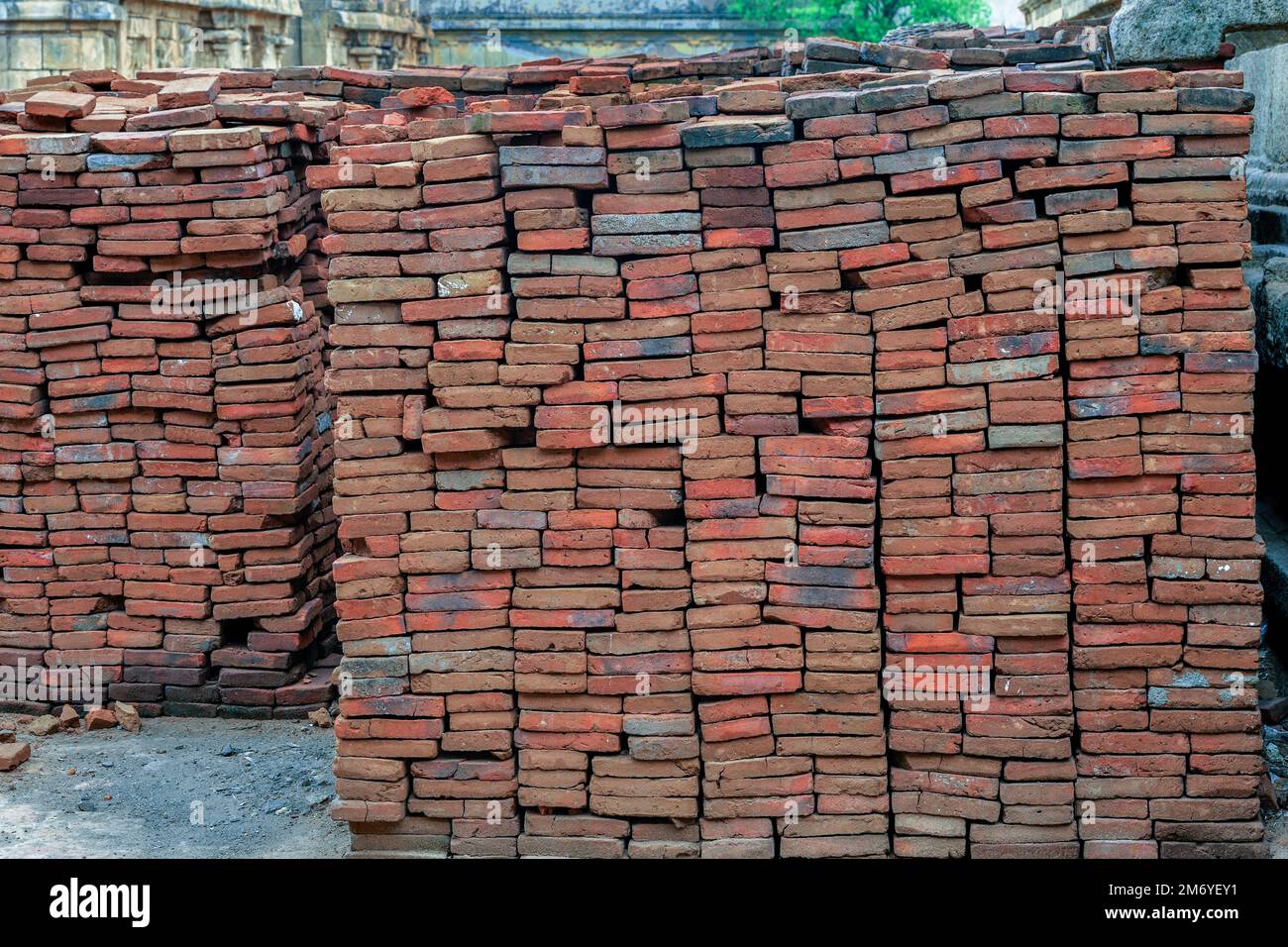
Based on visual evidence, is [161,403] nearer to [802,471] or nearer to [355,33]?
[802,471]

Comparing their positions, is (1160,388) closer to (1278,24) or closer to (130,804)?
(1278,24)

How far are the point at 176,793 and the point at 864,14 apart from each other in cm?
1769

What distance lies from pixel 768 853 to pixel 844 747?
0.51 metres

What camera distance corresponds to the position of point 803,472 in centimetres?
574

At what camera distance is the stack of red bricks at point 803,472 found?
18.2 feet

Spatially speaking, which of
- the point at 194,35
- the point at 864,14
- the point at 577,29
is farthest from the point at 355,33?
the point at 864,14

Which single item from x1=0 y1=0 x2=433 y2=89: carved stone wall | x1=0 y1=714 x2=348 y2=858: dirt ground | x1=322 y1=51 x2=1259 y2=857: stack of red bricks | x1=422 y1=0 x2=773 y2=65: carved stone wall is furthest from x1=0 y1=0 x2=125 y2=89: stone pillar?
x1=422 y1=0 x2=773 y2=65: carved stone wall

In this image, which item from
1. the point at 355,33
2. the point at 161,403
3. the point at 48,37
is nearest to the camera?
the point at 161,403

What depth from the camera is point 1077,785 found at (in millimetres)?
5738

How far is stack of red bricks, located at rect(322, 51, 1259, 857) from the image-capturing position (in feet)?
18.2

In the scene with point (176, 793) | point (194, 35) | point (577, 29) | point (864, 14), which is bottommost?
point (176, 793)

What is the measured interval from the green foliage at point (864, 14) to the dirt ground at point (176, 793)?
15767 millimetres
